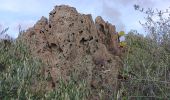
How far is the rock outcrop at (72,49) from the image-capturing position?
9.09 meters

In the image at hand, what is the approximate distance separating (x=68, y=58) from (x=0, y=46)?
4.87 ft

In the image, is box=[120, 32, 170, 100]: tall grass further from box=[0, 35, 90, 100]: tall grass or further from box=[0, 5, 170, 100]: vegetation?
box=[0, 35, 90, 100]: tall grass

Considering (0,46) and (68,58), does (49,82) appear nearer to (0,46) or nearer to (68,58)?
(68,58)

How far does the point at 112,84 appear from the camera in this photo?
29.9 ft

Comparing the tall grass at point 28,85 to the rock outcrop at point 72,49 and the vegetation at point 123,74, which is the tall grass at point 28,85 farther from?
the rock outcrop at point 72,49

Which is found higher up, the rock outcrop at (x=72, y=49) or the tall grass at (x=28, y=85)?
the rock outcrop at (x=72, y=49)

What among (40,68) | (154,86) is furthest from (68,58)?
(154,86)

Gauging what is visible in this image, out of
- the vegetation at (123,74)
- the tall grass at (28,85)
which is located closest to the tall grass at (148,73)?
the vegetation at (123,74)

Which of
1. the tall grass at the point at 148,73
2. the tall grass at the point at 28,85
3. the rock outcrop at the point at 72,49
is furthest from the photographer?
the rock outcrop at the point at 72,49

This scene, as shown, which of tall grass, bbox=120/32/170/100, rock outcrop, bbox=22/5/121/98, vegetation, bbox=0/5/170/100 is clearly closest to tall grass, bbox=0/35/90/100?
vegetation, bbox=0/5/170/100

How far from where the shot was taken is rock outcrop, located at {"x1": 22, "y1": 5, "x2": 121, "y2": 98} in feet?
29.8

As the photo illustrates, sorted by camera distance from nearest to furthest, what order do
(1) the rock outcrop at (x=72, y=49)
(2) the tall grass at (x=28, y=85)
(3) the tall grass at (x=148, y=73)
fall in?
(2) the tall grass at (x=28, y=85) < (3) the tall grass at (x=148, y=73) < (1) the rock outcrop at (x=72, y=49)

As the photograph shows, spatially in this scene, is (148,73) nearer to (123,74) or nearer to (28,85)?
(123,74)

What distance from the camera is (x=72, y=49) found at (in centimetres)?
953
